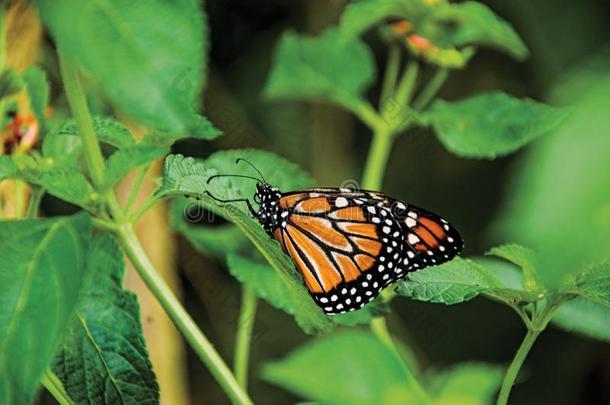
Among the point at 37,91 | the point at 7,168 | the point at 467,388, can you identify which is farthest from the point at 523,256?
the point at 37,91

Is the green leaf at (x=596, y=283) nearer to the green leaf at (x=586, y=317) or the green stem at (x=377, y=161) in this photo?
the green leaf at (x=586, y=317)

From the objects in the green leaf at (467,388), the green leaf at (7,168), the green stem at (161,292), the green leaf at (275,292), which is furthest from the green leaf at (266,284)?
the green leaf at (7,168)

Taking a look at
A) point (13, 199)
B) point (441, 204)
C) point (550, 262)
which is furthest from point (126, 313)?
point (441, 204)

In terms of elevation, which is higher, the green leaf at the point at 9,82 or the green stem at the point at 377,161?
the green leaf at the point at 9,82

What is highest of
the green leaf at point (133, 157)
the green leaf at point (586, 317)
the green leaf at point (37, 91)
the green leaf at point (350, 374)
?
the green leaf at point (133, 157)

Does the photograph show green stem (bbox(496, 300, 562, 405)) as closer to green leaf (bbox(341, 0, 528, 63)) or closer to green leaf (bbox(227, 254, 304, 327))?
green leaf (bbox(227, 254, 304, 327))

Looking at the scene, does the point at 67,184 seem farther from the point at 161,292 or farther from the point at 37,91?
the point at 37,91

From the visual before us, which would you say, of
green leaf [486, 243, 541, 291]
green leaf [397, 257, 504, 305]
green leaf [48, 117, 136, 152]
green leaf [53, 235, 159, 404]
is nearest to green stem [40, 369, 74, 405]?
green leaf [53, 235, 159, 404]
